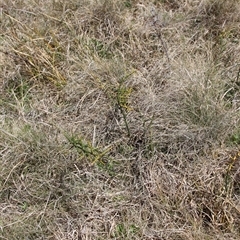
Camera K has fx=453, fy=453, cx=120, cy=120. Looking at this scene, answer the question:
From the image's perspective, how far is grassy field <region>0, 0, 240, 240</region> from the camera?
1.92 m

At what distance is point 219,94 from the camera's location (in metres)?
2.24

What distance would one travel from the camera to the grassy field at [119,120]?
1925 mm

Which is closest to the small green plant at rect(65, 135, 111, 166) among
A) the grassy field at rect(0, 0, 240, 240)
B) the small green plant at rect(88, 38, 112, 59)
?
the grassy field at rect(0, 0, 240, 240)

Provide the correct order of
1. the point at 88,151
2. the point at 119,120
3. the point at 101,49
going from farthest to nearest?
1. the point at 101,49
2. the point at 119,120
3. the point at 88,151

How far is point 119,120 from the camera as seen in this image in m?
2.21

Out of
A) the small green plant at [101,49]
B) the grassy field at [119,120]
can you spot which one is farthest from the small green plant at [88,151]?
the small green plant at [101,49]

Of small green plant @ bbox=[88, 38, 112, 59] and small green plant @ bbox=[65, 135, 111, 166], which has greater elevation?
small green plant @ bbox=[88, 38, 112, 59]

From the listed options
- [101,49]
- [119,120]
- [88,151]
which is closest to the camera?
[88,151]

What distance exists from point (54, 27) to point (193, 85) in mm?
950

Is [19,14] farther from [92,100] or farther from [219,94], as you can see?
[219,94]

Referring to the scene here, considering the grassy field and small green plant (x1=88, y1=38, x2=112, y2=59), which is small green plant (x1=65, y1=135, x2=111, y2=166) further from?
small green plant (x1=88, y1=38, x2=112, y2=59)

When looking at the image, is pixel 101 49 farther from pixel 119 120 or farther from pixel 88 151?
pixel 88 151

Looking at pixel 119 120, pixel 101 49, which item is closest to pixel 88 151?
pixel 119 120

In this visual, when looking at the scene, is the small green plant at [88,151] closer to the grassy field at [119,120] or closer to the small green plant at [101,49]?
the grassy field at [119,120]
